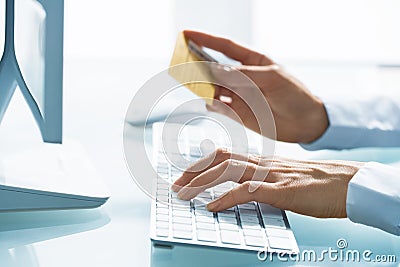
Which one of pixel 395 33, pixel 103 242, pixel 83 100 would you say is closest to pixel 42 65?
pixel 103 242

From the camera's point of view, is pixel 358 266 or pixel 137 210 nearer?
pixel 358 266

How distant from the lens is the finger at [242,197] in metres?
0.86

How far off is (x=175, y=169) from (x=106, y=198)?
12 cm

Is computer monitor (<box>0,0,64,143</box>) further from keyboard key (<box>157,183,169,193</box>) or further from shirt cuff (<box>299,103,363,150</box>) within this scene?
shirt cuff (<box>299,103,363,150</box>)

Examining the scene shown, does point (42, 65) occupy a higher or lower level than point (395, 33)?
higher

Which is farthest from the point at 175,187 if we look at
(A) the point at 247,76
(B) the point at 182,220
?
(A) the point at 247,76

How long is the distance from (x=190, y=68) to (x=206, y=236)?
46cm

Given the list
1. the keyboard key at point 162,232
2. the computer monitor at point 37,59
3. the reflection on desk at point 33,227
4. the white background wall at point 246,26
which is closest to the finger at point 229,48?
the computer monitor at point 37,59

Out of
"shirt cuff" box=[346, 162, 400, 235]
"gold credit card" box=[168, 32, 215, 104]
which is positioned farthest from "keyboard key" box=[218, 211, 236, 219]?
"gold credit card" box=[168, 32, 215, 104]

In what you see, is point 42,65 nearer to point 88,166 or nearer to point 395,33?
point 88,166

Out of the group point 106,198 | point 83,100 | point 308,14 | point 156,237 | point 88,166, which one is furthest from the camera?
point 308,14

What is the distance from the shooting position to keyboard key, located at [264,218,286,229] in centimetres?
84

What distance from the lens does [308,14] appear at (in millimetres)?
3584

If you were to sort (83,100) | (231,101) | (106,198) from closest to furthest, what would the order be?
(106,198) < (231,101) < (83,100)
